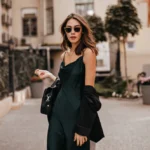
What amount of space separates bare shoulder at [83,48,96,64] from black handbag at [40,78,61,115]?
40 centimetres

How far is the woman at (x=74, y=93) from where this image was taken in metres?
3.34

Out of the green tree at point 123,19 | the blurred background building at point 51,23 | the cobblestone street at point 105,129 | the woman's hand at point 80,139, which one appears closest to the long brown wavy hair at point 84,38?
the woman's hand at point 80,139

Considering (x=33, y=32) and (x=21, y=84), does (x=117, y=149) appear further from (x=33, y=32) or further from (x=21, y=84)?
(x=33, y=32)

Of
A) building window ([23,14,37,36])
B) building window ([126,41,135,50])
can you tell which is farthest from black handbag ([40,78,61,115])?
building window ([23,14,37,36])

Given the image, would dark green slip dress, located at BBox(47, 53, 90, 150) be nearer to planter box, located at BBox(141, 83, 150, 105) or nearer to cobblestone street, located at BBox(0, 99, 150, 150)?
cobblestone street, located at BBox(0, 99, 150, 150)

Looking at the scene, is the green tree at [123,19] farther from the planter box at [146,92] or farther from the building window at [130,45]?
the building window at [130,45]

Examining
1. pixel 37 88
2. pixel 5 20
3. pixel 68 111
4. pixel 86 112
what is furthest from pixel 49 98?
pixel 5 20

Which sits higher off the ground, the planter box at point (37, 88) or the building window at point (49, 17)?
the building window at point (49, 17)

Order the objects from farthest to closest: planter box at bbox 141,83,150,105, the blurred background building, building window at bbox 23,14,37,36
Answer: building window at bbox 23,14,37,36
the blurred background building
planter box at bbox 141,83,150,105

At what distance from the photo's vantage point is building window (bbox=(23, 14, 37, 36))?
29.2 meters

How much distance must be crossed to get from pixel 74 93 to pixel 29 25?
26.5 m

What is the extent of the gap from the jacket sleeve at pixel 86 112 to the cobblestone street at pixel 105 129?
3113 mm

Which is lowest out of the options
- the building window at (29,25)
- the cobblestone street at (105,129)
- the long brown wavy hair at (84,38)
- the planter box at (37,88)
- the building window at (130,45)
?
the cobblestone street at (105,129)

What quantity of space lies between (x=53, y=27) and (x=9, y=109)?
54.2ft
